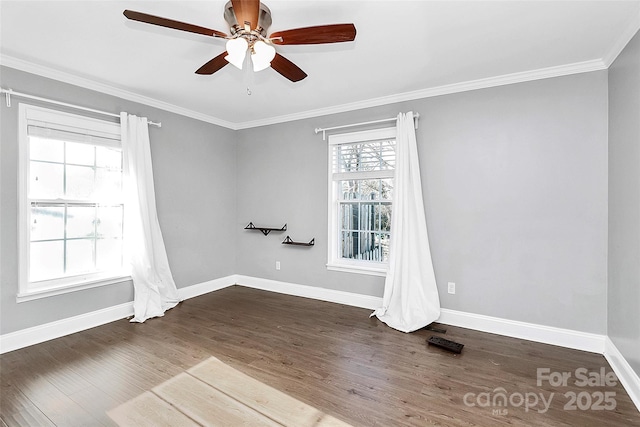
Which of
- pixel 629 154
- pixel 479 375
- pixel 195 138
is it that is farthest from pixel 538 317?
pixel 195 138

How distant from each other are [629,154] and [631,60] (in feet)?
2.25

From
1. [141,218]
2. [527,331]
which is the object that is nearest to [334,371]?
[527,331]

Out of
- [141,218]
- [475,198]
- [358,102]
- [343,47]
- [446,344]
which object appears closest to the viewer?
[343,47]

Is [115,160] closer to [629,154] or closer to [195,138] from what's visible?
[195,138]

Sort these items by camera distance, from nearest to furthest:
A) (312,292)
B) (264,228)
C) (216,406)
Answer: (216,406) → (312,292) → (264,228)

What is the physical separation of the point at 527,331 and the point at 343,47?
3.14 meters

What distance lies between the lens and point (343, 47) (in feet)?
8.11

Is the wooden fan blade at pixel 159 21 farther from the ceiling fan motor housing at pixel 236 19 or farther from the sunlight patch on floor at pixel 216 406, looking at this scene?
the sunlight patch on floor at pixel 216 406

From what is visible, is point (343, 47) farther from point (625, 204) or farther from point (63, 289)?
point (63, 289)

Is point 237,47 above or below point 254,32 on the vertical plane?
below

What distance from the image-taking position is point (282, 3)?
1.92 metres

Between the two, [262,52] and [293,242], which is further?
[293,242]

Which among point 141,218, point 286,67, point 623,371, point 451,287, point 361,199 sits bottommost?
point 623,371

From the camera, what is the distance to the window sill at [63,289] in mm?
2746
